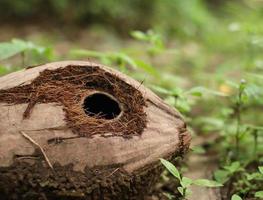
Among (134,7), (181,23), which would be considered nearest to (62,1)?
(134,7)

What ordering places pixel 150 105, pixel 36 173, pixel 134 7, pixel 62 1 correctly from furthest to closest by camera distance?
pixel 134 7 < pixel 62 1 < pixel 150 105 < pixel 36 173

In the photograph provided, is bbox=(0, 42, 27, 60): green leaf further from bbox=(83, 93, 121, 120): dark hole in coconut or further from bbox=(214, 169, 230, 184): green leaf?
bbox=(214, 169, 230, 184): green leaf

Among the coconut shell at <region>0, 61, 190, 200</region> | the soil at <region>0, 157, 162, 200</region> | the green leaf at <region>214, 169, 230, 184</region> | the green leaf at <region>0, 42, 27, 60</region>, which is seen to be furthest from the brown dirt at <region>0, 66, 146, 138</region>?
the green leaf at <region>214, 169, 230, 184</region>

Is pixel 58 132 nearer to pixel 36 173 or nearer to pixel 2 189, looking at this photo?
pixel 36 173

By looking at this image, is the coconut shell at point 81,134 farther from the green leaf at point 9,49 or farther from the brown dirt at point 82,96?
the green leaf at point 9,49

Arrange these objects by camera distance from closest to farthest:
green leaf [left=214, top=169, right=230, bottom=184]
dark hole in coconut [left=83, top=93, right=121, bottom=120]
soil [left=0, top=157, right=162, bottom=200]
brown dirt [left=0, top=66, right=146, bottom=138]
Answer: soil [left=0, top=157, right=162, bottom=200] < brown dirt [left=0, top=66, right=146, bottom=138] < dark hole in coconut [left=83, top=93, right=121, bottom=120] < green leaf [left=214, top=169, right=230, bottom=184]

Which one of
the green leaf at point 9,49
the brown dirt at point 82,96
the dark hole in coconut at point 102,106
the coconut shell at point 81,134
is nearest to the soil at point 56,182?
the coconut shell at point 81,134

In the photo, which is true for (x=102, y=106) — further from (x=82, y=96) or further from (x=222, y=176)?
(x=222, y=176)
